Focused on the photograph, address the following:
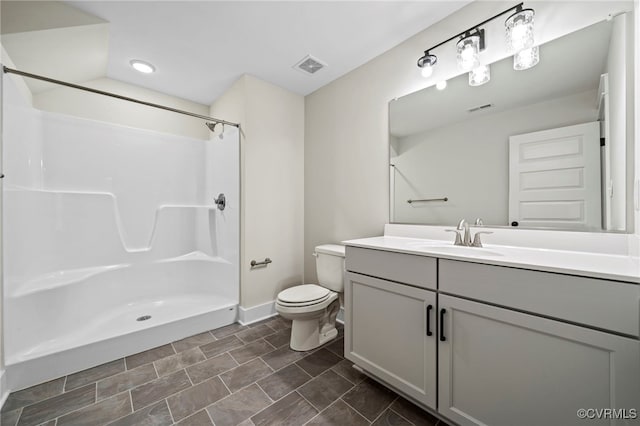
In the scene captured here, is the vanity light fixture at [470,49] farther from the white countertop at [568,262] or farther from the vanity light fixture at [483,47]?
the white countertop at [568,262]

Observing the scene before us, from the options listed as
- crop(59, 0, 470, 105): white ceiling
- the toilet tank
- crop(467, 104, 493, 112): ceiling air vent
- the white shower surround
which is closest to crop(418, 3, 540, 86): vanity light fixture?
crop(467, 104, 493, 112): ceiling air vent

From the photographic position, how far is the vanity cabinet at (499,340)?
2.47 ft

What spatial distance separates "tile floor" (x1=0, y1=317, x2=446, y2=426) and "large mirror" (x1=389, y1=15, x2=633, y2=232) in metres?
1.16

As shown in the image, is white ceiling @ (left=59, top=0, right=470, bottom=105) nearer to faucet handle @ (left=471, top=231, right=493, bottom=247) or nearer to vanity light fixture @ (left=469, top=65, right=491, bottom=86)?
vanity light fixture @ (left=469, top=65, right=491, bottom=86)

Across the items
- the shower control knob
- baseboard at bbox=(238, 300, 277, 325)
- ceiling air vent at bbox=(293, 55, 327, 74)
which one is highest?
ceiling air vent at bbox=(293, 55, 327, 74)

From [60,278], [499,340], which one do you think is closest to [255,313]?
[60,278]

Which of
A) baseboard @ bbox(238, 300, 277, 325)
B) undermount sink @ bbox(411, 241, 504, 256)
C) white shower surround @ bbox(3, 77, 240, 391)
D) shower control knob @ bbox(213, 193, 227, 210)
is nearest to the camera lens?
undermount sink @ bbox(411, 241, 504, 256)

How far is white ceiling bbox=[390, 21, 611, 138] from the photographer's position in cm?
114

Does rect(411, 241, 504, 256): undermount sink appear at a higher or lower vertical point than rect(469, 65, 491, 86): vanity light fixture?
lower

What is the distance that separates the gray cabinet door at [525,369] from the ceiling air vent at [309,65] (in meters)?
2.02

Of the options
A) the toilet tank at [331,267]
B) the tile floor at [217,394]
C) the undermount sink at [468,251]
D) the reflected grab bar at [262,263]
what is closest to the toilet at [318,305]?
the toilet tank at [331,267]

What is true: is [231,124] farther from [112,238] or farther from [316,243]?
[112,238]

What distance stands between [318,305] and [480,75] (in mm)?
1825

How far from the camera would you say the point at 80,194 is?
7.05 ft
